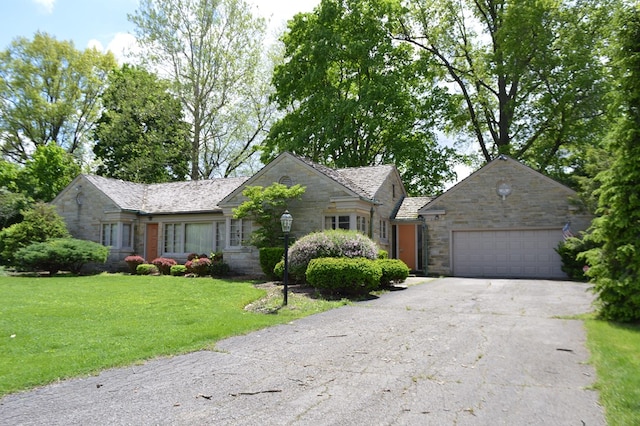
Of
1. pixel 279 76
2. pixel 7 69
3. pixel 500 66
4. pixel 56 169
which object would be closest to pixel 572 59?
pixel 500 66

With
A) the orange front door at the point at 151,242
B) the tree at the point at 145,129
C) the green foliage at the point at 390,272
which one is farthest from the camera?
the tree at the point at 145,129

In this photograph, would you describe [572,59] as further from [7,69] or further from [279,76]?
[7,69]

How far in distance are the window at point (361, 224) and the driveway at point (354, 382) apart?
9804 millimetres

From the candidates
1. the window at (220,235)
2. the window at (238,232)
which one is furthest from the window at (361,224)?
the window at (220,235)

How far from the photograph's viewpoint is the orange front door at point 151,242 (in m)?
23.6

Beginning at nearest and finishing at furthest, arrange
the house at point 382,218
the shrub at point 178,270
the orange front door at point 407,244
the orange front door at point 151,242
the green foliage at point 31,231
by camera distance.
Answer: the house at point 382,218 → the shrub at point 178,270 → the green foliage at point 31,231 → the orange front door at point 407,244 → the orange front door at point 151,242

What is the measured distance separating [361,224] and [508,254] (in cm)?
653

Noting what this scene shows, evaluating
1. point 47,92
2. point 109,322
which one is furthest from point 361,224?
point 47,92

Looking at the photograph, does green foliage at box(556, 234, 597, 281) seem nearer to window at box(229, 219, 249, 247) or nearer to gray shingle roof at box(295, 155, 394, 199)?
gray shingle roof at box(295, 155, 394, 199)

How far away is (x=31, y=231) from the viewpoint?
2092 centimetres

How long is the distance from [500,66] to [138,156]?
26.1 m

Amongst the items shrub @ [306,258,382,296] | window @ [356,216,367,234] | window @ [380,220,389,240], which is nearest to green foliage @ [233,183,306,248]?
window @ [356,216,367,234]

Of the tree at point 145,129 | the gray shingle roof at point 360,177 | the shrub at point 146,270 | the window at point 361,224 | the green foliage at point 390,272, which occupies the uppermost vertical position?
the tree at point 145,129

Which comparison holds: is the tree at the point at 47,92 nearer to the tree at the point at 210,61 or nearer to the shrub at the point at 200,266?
the tree at the point at 210,61
